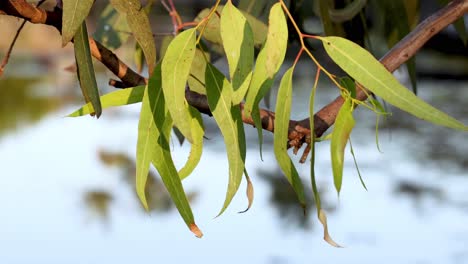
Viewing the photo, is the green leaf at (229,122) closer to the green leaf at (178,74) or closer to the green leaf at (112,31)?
the green leaf at (178,74)

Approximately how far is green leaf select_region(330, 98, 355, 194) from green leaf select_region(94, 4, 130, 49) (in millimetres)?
699

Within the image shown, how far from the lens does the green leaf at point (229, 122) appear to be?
2.74ft

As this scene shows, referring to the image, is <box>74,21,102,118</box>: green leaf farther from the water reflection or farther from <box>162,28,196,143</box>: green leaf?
the water reflection

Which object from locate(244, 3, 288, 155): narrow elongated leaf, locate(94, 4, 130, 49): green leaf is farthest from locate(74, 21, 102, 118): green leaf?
locate(94, 4, 130, 49): green leaf

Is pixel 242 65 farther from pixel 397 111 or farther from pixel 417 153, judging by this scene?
pixel 397 111

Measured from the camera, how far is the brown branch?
0.83m

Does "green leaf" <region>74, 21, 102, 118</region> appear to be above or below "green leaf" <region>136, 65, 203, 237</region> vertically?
above

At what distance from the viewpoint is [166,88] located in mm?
792

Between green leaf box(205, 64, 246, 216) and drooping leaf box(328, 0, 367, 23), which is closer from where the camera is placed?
green leaf box(205, 64, 246, 216)

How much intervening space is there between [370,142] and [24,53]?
8.51 feet

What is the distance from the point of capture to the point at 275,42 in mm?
772

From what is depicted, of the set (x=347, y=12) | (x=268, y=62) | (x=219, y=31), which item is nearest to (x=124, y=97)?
(x=268, y=62)

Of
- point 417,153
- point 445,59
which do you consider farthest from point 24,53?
point 417,153

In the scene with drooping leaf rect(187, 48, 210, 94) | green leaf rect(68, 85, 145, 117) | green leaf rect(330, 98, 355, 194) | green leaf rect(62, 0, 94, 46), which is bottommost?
drooping leaf rect(187, 48, 210, 94)
